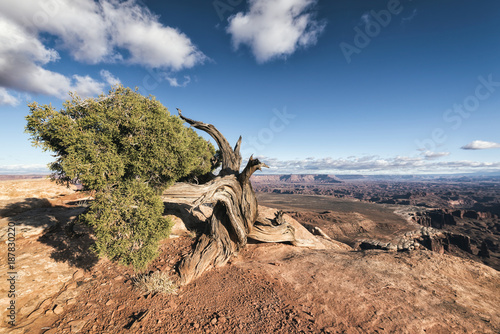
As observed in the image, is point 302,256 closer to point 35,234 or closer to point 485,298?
point 485,298

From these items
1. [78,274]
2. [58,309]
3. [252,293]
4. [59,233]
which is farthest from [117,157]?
[59,233]

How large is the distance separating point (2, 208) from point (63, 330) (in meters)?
16.0

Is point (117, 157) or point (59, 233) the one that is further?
point (59, 233)

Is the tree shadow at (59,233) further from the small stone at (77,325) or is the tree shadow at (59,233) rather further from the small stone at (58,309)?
the small stone at (77,325)

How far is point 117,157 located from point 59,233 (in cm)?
887

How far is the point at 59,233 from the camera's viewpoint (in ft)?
39.9

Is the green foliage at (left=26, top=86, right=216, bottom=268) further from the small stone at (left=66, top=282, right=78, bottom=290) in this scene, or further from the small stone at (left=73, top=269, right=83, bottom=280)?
the small stone at (left=73, top=269, right=83, bottom=280)

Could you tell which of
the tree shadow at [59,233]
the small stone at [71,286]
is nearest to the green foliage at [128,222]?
the small stone at [71,286]

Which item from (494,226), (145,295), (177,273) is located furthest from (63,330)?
(494,226)

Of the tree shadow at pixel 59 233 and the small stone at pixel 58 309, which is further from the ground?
the tree shadow at pixel 59 233

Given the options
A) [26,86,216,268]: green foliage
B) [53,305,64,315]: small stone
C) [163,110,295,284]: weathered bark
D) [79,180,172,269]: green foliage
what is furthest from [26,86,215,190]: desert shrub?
[53,305,64,315]: small stone

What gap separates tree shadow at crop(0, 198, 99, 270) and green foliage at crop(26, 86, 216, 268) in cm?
354

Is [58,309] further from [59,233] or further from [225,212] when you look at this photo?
[225,212]

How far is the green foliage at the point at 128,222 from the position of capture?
7.81 metres
